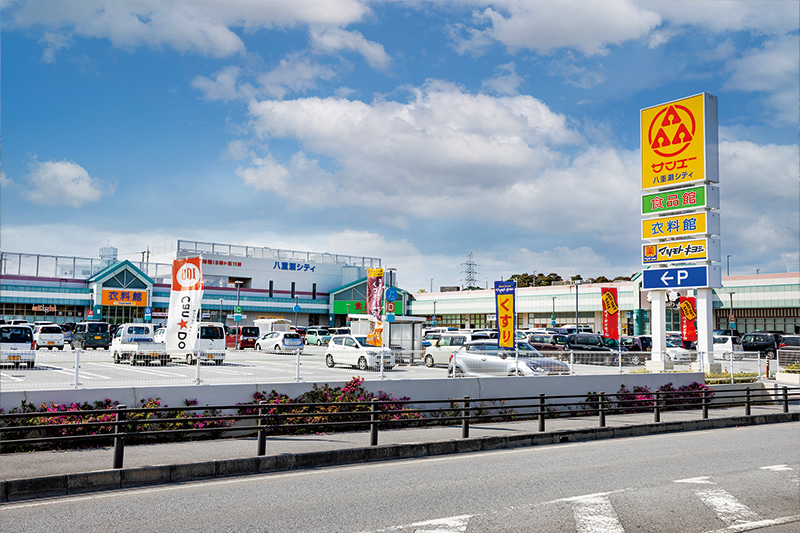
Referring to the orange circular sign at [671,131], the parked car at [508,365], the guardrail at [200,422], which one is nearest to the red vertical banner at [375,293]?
the orange circular sign at [671,131]

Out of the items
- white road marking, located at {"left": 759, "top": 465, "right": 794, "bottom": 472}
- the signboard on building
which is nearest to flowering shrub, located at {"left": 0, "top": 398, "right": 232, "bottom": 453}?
white road marking, located at {"left": 759, "top": 465, "right": 794, "bottom": 472}

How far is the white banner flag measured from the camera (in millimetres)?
23438

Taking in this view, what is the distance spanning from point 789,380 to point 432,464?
2286 centimetres

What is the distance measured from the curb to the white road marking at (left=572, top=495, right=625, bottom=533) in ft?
14.1

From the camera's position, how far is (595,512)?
324 inches

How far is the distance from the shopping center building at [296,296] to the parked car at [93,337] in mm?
12277

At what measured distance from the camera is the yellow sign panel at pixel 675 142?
86.0 ft

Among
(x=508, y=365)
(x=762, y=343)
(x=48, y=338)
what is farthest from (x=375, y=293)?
(x=762, y=343)

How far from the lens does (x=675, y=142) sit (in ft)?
89.5

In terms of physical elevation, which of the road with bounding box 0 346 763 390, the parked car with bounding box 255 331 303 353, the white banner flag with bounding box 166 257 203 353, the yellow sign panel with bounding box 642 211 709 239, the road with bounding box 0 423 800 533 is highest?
the yellow sign panel with bounding box 642 211 709 239

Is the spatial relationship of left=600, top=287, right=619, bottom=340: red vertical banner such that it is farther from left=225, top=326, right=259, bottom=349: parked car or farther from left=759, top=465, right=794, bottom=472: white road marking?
left=759, top=465, right=794, bottom=472: white road marking

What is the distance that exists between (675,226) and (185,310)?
19.3 meters

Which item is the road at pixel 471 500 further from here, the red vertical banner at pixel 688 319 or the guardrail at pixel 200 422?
the red vertical banner at pixel 688 319

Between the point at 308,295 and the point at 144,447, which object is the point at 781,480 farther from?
the point at 308,295
